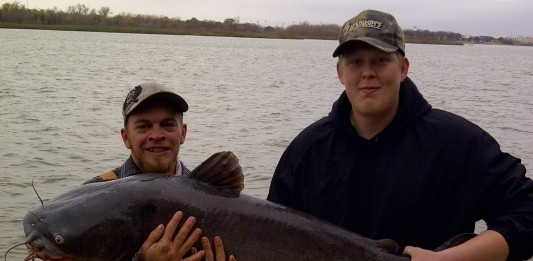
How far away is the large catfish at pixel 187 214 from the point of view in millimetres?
2988

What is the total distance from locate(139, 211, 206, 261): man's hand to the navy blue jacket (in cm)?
81

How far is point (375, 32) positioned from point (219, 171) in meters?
1.15

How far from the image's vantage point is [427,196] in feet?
10.8

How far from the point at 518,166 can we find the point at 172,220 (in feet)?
6.07

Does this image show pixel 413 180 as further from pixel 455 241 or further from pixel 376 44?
pixel 376 44

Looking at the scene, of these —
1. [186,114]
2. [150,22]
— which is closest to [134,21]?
[150,22]

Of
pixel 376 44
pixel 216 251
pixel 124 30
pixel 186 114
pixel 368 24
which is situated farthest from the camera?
pixel 124 30

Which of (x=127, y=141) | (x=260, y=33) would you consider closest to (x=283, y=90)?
(x=127, y=141)

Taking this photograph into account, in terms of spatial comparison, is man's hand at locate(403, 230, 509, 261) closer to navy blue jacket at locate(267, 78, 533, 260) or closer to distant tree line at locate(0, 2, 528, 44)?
navy blue jacket at locate(267, 78, 533, 260)

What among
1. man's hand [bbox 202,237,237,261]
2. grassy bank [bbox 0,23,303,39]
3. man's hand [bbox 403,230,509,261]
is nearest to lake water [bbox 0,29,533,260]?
man's hand [bbox 202,237,237,261]

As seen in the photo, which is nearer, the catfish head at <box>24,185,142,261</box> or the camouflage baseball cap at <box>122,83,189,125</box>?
the catfish head at <box>24,185,142,261</box>

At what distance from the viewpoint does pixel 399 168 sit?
3350 millimetres

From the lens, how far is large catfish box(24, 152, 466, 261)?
299 centimetres

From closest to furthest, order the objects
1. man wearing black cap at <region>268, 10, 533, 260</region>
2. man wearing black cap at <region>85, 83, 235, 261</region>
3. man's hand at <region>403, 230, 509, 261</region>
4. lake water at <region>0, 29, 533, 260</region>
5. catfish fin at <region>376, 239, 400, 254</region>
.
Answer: man's hand at <region>403, 230, 509, 261</region>, catfish fin at <region>376, 239, 400, 254</region>, man wearing black cap at <region>268, 10, 533, 260</region>, man wearing black cap at <region>85, 83, 235, 261</region>, lake water at <region>0, 29, 533, 260</region>
